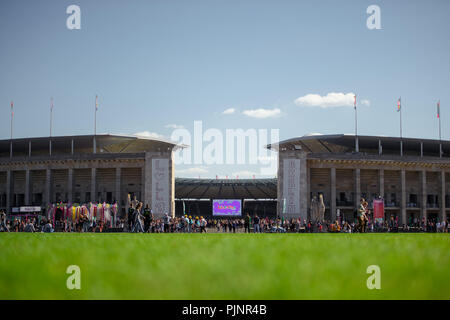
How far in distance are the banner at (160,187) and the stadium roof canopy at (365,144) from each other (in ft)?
70.8

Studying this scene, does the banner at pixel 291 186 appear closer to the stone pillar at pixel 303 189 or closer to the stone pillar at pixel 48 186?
the stone pillar at pixel 303 189

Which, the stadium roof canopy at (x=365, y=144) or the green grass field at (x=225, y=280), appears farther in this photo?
the stadium roof canopy at (x=365, y=144)

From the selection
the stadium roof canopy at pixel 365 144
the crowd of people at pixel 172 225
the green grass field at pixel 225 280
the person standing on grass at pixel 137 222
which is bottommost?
the crowd of people at pixel 172 225

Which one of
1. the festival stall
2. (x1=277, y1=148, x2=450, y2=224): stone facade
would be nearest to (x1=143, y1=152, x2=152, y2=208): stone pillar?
the festival stall

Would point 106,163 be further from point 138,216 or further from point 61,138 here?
point 138,216

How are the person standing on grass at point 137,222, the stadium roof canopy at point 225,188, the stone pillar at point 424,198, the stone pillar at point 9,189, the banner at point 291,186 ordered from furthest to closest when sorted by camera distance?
1. the stadium roof canopy at point 225,188
2. the stone pillar at point 424,198
3. the stone pillar at point 9,189
4. the banner at point 291,186
5. the person standing on grass at point 137,222

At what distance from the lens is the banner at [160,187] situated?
65.9 meters

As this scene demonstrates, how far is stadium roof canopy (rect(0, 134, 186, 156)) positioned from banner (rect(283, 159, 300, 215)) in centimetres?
2159

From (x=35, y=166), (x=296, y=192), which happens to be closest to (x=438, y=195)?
(x=296, y=192)

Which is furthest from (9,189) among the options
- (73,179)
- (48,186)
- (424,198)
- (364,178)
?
(424,198)

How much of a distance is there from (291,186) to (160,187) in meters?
19.3

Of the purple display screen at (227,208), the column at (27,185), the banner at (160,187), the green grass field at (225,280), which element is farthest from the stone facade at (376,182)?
the green grass field at (225,280)

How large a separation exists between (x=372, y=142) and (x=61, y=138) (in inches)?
2039

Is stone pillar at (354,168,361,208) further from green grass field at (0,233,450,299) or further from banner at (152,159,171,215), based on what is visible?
green grass field at (0,233,450,299)
